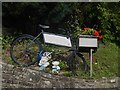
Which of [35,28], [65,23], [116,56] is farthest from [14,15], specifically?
[116,56]

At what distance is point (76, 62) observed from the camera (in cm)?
600

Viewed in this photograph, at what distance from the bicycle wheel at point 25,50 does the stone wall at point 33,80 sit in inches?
11.5

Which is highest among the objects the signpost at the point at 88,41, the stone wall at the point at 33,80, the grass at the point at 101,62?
the signpost at the point at 88,41

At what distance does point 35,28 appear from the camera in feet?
26.7

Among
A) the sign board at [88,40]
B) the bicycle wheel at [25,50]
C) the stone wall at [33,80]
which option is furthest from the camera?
the bicycle wheel at [25,50]

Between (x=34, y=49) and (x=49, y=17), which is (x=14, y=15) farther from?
(x=34, y=49)

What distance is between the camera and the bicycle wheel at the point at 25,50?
595cm

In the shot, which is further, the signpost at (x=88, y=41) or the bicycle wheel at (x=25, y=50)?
the bicycle wheel at (x=25, y=50)

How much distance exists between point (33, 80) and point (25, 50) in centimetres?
67

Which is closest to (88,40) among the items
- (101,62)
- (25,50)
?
(101,62)

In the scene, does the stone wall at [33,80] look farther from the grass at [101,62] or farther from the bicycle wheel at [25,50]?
the bicycle wheel at [25,50]

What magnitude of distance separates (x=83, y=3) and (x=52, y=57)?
2.47 meters

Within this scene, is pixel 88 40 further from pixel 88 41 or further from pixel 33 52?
pixel 33 52

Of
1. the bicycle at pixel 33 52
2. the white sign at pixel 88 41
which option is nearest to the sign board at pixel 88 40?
the white sign at pixel 88 41
